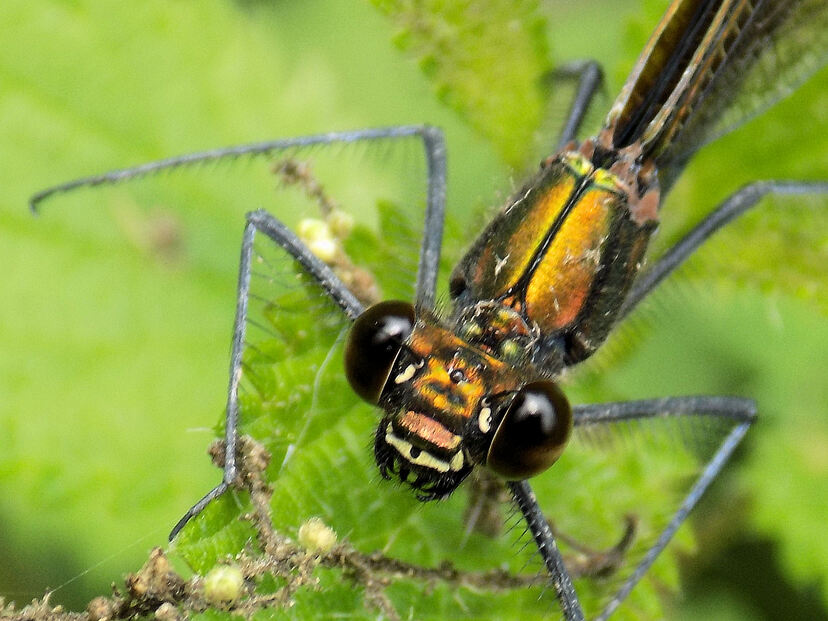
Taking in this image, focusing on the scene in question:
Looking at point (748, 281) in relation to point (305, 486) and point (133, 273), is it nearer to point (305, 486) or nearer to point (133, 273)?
point (305, 486)

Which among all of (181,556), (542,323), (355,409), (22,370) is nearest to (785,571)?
(542,323)

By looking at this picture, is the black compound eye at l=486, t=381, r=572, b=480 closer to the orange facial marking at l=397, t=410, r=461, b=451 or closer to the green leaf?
the orange facial marking at l=397, t=410, r=461, b=451

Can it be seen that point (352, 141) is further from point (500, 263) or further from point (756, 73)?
point (756, 73)

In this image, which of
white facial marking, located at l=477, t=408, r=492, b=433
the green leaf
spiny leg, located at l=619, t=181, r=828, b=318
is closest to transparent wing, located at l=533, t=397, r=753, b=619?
spiny leg, located at l=619, t=181, r=828, b=318

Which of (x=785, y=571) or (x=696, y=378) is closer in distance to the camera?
(x=785, y=571)

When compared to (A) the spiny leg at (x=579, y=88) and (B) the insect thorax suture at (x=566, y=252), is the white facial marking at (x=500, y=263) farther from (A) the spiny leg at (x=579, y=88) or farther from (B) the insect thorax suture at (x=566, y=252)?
(A) the spiny leg at (x=579, y=88)

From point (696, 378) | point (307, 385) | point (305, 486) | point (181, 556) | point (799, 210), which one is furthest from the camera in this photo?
point (696, 378)

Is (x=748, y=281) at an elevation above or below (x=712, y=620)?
above

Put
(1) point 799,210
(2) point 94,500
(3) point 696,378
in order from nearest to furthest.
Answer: (2) point 94,500, (1) point 799,210, (3) point 696,378
